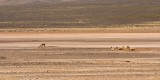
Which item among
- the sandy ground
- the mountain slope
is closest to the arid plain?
the sandy ground

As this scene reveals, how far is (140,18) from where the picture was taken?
164 ft

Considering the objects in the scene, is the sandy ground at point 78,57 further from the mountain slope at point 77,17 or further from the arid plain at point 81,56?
the mountain slope at point 77,17

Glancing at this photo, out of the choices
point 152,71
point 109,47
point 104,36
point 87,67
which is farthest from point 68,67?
point 104,36

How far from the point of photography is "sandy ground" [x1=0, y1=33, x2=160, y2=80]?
1427cm

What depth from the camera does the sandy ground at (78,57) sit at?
1427 centimetres

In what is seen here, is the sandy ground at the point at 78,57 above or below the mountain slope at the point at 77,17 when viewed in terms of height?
below

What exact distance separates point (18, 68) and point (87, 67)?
7.55 feet

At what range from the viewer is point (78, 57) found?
20.4 meters

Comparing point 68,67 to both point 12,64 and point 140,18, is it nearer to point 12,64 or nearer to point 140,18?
point 12,64

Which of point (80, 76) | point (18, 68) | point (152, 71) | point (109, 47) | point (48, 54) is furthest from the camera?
point (109, 47)

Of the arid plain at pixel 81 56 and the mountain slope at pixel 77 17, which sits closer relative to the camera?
the arid plain at pixel 81 56

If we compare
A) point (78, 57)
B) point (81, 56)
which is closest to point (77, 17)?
point (81, 56)

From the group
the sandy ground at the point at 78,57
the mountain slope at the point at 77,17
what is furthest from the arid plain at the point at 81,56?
the mountain slope at the point at 77,17

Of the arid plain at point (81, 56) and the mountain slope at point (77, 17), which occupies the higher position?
the mountain slope at point (77, 17)
